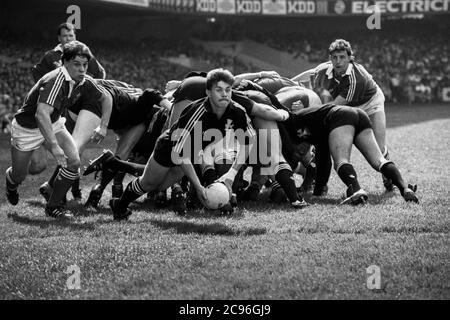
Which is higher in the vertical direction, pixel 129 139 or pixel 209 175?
pixel 129 139

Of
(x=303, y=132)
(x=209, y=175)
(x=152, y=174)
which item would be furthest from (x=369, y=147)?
(x=152, y=174)

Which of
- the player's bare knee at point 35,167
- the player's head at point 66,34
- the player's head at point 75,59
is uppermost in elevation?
the player's head at point 66,34

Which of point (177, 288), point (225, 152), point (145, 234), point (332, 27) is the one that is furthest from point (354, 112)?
point (332, 27)

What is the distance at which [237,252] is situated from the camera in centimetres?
493

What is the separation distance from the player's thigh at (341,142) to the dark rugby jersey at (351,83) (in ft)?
3.55

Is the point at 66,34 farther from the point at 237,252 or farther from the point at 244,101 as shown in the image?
the point at 237,252

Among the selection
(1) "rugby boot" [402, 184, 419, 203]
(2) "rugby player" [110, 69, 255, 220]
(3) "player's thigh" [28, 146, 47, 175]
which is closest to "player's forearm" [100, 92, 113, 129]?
(3) "player's thigh" [28, 146, 47, 175]

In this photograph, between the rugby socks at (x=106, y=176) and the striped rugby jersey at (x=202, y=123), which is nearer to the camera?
the striped rugby jersey at (x=202, y=123)

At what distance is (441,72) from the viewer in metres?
36.2

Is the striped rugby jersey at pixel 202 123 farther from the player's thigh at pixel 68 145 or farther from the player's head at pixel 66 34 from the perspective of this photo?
the player's head at pixel 66 34

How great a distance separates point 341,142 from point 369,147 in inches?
12.6

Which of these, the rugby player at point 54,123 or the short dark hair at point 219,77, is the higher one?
the short dark hair at point 219,77

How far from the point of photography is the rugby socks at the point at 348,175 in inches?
271

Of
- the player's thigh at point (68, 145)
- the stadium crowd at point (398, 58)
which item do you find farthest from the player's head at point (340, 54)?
the stadium crowd at point (398, 58)
